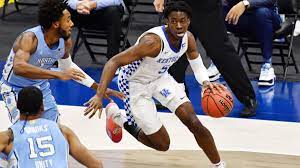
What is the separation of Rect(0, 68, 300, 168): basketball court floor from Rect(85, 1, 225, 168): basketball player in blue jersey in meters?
0.30

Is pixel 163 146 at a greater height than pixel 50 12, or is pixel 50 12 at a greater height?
pixel 50 12

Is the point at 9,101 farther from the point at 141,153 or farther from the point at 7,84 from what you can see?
the point at 141,153

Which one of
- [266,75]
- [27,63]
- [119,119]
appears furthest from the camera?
[266,75]

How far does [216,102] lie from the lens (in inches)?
270

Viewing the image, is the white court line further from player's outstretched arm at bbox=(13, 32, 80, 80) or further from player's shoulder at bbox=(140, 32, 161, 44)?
player's outstretched arm at bbox=(13, 32, 80, 80)

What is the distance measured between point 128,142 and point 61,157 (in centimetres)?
281

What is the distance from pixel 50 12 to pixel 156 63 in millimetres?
943

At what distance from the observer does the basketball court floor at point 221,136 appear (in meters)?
7.12

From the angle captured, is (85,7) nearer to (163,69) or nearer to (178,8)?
(163,69)

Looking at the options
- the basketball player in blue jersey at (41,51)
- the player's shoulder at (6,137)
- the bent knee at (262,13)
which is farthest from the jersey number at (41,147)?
the bent knee at (262,13)

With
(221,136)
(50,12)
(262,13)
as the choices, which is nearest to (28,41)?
(50,12)

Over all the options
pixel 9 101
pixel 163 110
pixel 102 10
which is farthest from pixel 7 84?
pixel 102 10

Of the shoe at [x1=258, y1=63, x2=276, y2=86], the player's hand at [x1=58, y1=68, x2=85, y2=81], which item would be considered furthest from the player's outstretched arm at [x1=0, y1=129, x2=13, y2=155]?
the shoe at [x1=258, y1=63, x2=276, y2=86]

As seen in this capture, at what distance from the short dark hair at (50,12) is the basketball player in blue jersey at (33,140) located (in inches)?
61.6
